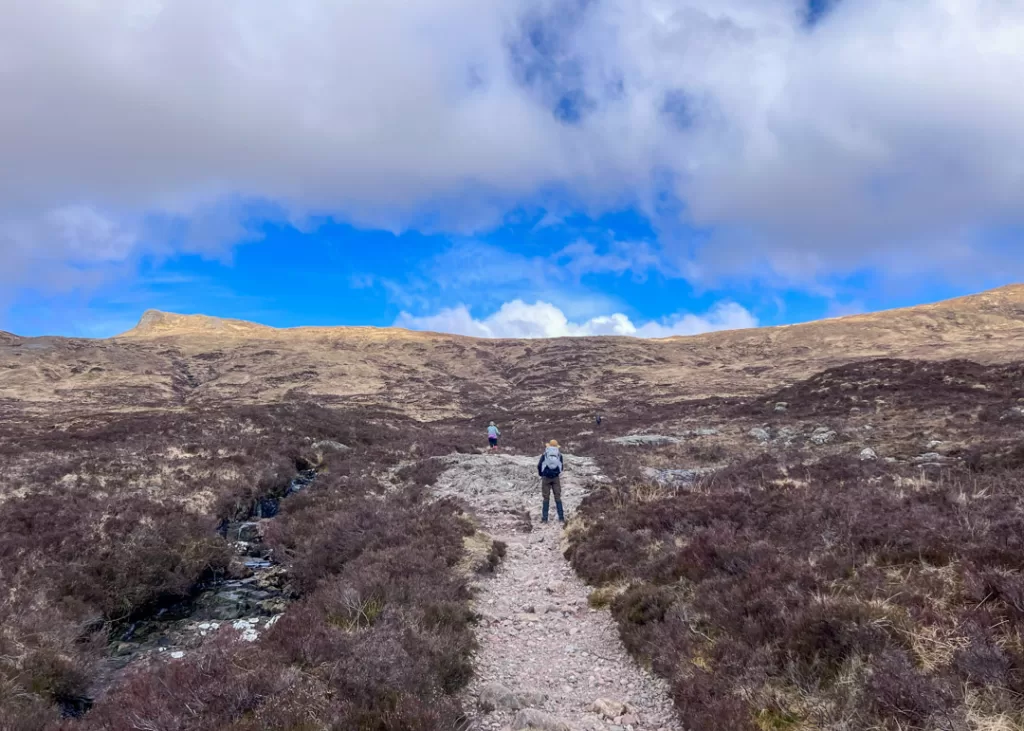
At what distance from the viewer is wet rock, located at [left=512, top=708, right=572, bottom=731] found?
6.92 metres

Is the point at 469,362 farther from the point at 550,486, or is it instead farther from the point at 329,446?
the point at 550,486

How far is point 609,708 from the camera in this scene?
7566mm

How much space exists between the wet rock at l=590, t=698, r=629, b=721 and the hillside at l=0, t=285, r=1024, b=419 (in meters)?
52.8

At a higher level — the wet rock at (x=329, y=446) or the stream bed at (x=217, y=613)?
the wet rock at (x=329, y=446)

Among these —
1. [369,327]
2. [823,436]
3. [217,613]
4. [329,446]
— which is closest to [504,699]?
[217,613]

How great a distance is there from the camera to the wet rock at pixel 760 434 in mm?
29920

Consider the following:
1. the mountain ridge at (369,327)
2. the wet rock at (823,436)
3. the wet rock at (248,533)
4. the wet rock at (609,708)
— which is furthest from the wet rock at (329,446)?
the mountain ridge at (369,327)

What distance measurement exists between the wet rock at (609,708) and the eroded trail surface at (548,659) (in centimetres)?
1

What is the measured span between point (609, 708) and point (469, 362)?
10486cm

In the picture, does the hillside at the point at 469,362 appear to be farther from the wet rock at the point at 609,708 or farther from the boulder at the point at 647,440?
the wet rock at the point at 609,708

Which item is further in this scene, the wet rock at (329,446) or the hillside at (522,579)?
the wet rock at (329,446)

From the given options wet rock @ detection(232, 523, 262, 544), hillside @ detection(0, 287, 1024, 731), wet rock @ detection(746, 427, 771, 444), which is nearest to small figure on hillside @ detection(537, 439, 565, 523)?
hillside @ detection(0, 287, 1024, 731)

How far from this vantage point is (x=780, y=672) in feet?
22.7

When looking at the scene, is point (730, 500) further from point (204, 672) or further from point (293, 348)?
point (293, 348)
